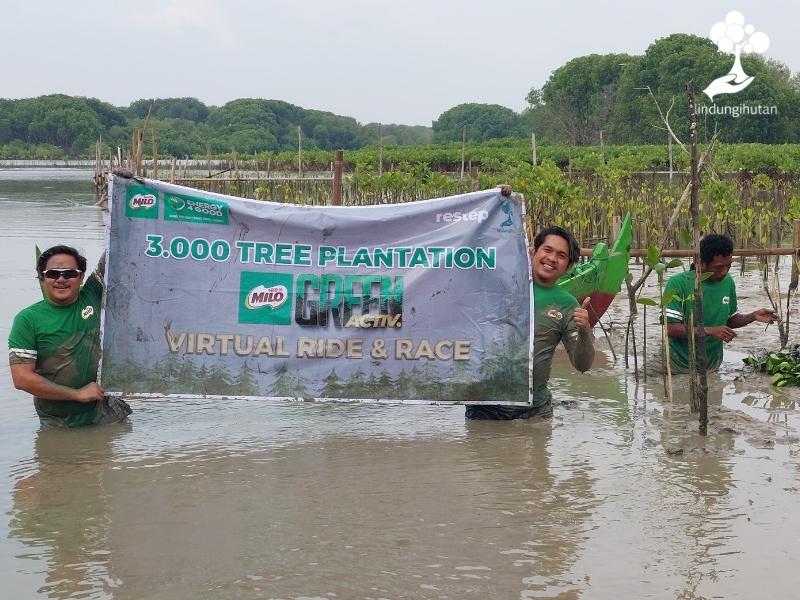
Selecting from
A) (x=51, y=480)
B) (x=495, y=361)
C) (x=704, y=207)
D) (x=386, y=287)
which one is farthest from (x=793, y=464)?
(x=704, y=207)

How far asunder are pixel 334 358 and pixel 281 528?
1.47 m

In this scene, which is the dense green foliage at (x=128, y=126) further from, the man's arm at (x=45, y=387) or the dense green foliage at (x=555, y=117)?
the man's arm at (x=45, y=387)

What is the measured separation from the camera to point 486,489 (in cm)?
488

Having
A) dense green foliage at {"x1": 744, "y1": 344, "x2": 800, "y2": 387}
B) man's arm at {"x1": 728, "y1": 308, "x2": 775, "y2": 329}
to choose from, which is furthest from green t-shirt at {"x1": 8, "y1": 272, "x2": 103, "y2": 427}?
dense green foliage at {"x1": 744, "y1": 344, "x2": 800, "y2": 387}

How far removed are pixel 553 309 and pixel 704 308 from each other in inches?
64.5

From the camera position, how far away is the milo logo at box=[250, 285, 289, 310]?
5.61 m

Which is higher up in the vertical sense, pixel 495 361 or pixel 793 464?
pixel 495 361

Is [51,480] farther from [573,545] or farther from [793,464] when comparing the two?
[793,464]

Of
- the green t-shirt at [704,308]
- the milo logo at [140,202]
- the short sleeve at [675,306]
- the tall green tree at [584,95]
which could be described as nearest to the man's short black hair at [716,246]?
the green t-shirt at [704,308]

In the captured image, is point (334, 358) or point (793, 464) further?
point (334, 358)

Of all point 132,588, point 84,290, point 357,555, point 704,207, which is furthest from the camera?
point 704,207

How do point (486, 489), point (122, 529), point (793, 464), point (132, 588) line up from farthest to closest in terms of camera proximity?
point (793, 464), point (486, 489), point (122, 529), point (132, 588)

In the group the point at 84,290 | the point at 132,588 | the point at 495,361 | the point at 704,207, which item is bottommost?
the point at 132,588

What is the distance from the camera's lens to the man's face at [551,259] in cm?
564
